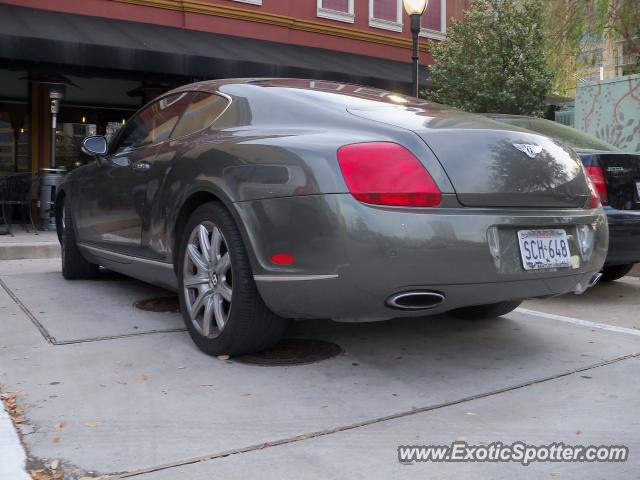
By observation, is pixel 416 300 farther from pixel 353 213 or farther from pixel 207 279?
pixel 207 279

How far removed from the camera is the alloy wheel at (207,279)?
3291 mm

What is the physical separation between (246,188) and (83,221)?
8.00 feet

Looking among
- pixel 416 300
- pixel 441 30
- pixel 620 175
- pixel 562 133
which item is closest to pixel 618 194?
pixel 620 175

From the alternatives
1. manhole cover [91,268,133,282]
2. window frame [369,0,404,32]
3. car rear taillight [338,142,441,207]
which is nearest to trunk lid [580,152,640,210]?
car rear taillight [338,142,441,207]

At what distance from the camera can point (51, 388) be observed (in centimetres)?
291

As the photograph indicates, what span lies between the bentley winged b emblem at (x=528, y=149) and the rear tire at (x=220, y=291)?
1.37 m

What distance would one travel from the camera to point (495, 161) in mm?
3012

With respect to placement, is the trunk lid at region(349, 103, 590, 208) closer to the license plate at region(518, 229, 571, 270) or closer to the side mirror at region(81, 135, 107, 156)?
the license plate at region(518, 229, 571, 270)

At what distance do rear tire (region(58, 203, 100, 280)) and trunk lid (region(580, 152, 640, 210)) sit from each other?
3.97 m

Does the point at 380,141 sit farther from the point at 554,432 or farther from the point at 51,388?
the point at 51,388

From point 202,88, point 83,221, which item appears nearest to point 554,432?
point 202,88

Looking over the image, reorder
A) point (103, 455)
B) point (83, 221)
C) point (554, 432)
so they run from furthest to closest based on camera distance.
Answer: point (83, 221)
point (554, 432)
point (103, 455)

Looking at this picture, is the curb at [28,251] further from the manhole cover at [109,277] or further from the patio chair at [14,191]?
the manhole cover at [109,277]

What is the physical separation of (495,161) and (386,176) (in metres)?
0.55
